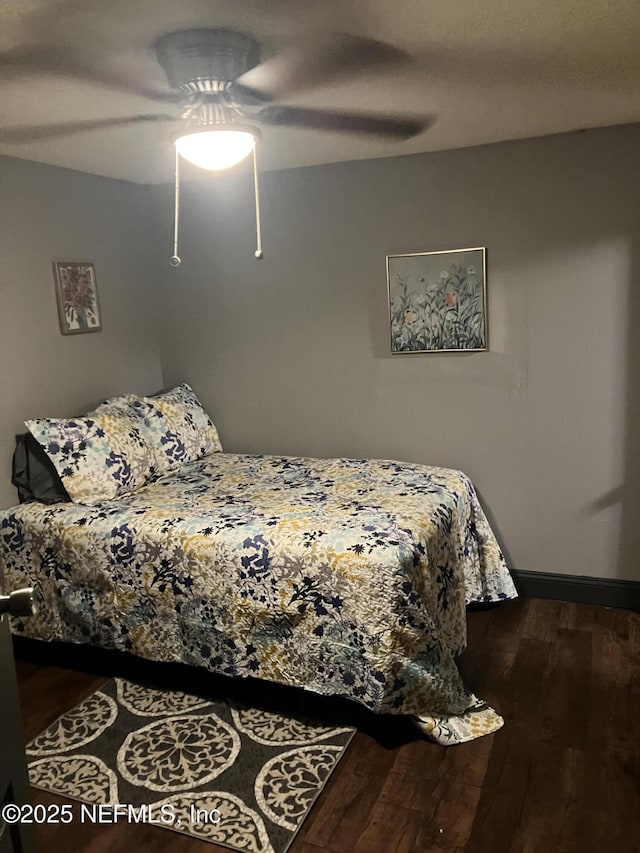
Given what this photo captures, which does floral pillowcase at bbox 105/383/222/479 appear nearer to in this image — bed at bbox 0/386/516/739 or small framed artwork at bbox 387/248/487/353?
bed at bbox 0/386/516/739

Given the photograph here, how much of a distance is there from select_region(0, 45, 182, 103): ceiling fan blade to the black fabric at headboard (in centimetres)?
162

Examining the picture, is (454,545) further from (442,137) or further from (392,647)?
(442,137)

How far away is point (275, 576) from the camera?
8.05 feet

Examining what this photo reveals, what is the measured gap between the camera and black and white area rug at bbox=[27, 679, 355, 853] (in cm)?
206

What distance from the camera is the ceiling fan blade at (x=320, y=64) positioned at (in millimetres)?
1842

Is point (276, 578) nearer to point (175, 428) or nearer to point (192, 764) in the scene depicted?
point (192, 764)

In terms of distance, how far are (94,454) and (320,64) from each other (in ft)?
6.13

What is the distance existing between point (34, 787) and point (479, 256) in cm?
282

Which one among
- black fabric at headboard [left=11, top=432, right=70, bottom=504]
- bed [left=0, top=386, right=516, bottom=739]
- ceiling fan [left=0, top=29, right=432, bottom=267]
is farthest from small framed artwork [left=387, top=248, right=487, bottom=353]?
black fabric at headboard [left=11, top=432, right=70, bottom=504]

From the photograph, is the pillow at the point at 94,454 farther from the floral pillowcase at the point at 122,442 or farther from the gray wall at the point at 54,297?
the gray wall at the point at 54,297

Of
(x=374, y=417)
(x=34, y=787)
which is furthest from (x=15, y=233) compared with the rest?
(x=34, y=787)

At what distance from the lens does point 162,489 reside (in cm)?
315

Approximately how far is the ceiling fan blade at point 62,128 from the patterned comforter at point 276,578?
1.49m

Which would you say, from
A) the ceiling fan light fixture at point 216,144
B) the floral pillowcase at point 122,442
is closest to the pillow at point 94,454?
the floral pillowcase at point 122,442
